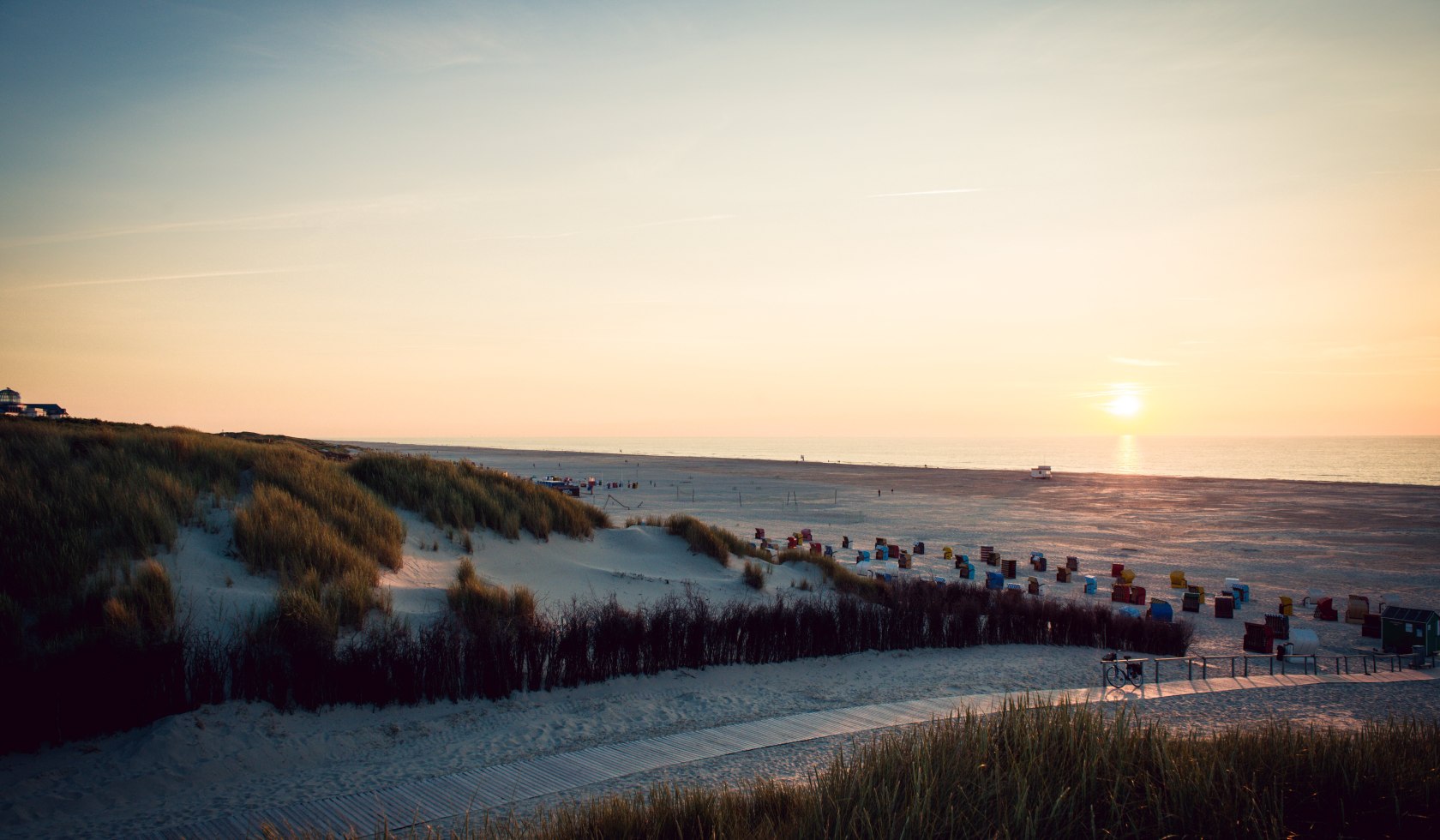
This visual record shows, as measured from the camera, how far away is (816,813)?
13.5 ft

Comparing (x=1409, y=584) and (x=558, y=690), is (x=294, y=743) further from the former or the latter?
(x=1409, y=584)

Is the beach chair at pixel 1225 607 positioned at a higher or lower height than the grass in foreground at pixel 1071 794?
lower

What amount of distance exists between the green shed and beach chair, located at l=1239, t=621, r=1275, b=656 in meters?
1.86

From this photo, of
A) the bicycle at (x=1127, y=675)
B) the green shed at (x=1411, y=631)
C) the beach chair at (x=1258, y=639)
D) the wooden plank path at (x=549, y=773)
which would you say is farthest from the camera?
the beach chair at (x=1258, y=639)

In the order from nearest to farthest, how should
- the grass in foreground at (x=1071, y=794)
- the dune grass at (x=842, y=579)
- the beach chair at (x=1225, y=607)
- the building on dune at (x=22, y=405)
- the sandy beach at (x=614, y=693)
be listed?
the grass in foreground at (x=1071, y=794), the sandy beach at (x=614, y=693), the dune grass at (x=842, y=579), the beach chair at (x=1225, y=607), the building on dune at (x=22, y=405)

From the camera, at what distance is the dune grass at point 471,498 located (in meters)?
15.2

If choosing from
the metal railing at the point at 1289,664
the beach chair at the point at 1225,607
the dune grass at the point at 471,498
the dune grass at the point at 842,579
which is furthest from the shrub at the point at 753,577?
the beach chair at the point at 1225,607

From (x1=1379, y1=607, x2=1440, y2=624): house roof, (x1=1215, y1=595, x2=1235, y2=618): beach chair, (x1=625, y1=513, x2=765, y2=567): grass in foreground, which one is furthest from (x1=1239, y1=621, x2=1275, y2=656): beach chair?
(x1=625, y1=513, x2=765, y2=567): grass in foreground

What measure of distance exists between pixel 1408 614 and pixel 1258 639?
7.86ft

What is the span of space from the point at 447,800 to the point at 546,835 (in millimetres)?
2266

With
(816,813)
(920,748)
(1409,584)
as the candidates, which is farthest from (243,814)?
(1409,584)

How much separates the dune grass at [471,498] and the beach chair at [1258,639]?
12.4m

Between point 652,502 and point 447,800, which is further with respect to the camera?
point 652,502

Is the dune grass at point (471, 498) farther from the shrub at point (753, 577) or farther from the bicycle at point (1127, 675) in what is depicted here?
the bicycle at point (1127, 675)
